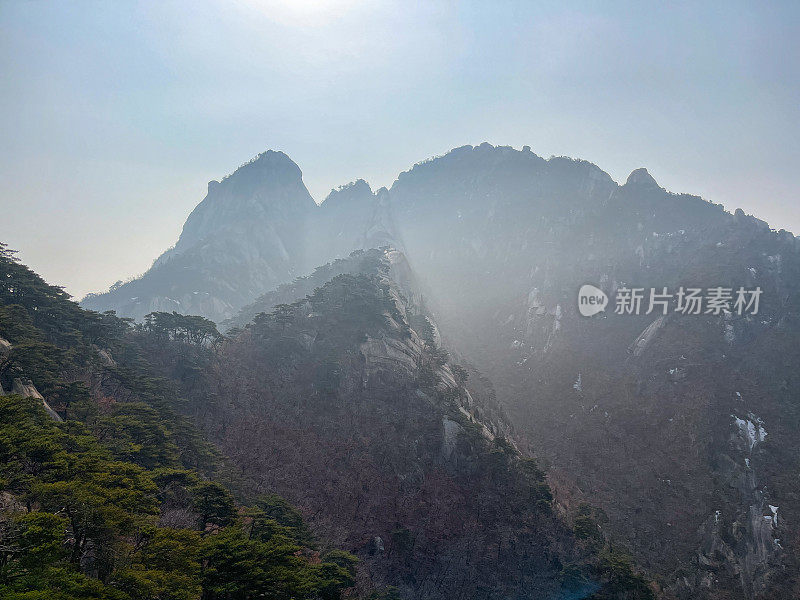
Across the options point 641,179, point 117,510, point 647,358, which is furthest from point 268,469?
point 641,179

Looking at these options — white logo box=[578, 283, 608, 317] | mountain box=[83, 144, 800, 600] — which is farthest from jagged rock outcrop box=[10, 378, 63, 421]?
white logo box=[578, 283, 608, 317]

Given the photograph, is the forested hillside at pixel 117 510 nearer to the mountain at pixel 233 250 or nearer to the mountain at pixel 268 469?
the mountain at pixel 268 469

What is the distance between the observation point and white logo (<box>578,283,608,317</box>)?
3659 inches

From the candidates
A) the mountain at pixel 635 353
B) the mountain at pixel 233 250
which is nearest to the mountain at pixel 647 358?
the mountain at pixel 635 353

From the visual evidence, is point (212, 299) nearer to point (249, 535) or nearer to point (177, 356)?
point (177, 356)

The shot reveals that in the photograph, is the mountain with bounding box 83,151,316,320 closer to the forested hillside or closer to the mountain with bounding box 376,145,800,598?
the mountain with bounding box 376,145,800,598

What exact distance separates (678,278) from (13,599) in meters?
102

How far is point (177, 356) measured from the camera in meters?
47.8

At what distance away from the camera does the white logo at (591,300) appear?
92.9 metres

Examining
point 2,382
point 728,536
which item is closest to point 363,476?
point 2,382

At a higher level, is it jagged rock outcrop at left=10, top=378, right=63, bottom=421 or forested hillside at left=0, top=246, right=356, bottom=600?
jagged rock outcrop at left=10, top=378, right=63, bottom=421

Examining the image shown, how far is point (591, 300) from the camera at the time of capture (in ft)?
311

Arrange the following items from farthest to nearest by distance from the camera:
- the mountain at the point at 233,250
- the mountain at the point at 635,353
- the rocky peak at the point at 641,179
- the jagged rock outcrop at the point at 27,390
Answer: the mountain at the point at 233,250
the rocky peak at the point at 641,179
the mountain at the point at 635,353
the jagged rock outcrop at the point at 27,390

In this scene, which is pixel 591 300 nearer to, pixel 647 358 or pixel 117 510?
pixel 647 358
